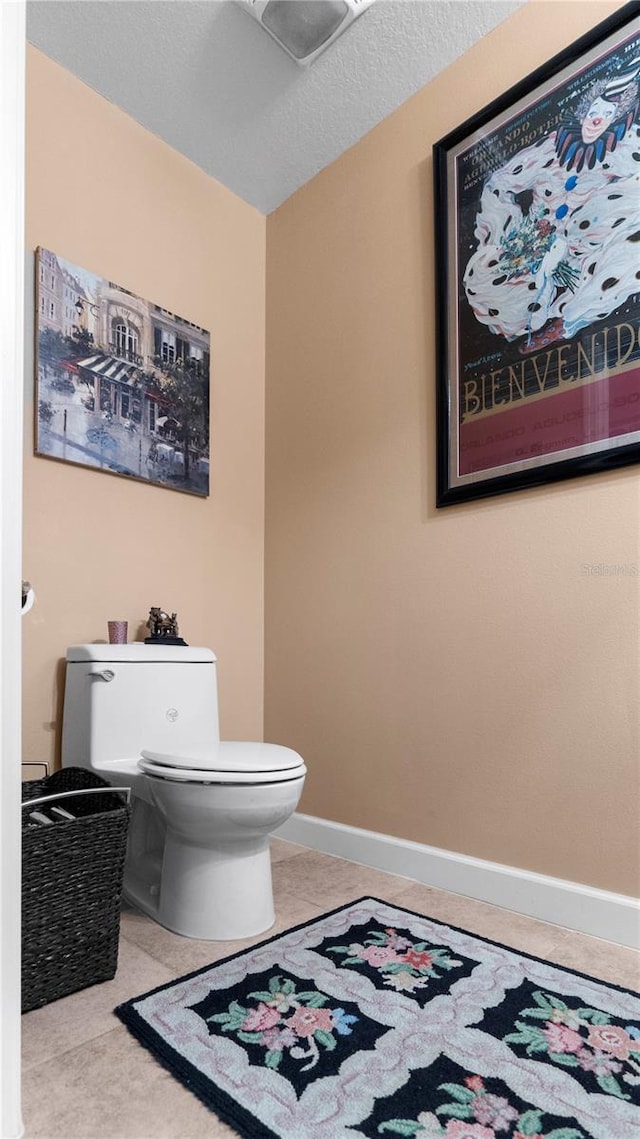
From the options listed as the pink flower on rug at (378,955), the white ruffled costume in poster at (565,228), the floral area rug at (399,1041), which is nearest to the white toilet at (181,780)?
the floral area rug at (399,1041)

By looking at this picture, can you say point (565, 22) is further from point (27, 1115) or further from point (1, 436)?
point (27, 1115)

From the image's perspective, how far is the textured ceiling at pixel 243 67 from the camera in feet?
6.26

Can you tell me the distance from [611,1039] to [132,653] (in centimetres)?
138

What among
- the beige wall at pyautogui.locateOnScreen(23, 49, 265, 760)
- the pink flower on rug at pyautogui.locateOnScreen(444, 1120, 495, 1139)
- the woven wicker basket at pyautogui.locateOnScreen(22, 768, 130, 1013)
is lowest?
the pink flower on rug at pyautogui.locateOnScreen(444, 1120, 495, 1139)

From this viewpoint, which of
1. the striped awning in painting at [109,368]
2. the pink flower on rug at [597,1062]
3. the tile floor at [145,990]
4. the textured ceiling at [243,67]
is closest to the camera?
the tile floor at [145,990]

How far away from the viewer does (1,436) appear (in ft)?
2.99

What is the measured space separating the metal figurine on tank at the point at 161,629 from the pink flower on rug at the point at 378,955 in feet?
3.28

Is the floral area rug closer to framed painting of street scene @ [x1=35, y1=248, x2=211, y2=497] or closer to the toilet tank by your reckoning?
the toilet tank

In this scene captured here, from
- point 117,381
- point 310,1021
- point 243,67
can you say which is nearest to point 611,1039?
point 310,1021

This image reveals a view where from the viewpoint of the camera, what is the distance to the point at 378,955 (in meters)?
1.49

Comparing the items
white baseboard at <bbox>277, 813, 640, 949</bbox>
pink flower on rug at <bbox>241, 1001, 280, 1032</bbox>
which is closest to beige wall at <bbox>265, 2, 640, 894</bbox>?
white baseboard at <bbox>277, 813, 640, 949</bbox>

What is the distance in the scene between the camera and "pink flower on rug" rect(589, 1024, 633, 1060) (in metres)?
1.14

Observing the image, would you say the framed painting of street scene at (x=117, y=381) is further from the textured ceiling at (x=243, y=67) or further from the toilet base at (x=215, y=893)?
the toilet base at (x=215, y=893)

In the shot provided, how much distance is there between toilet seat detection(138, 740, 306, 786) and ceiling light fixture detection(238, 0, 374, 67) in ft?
6.57
